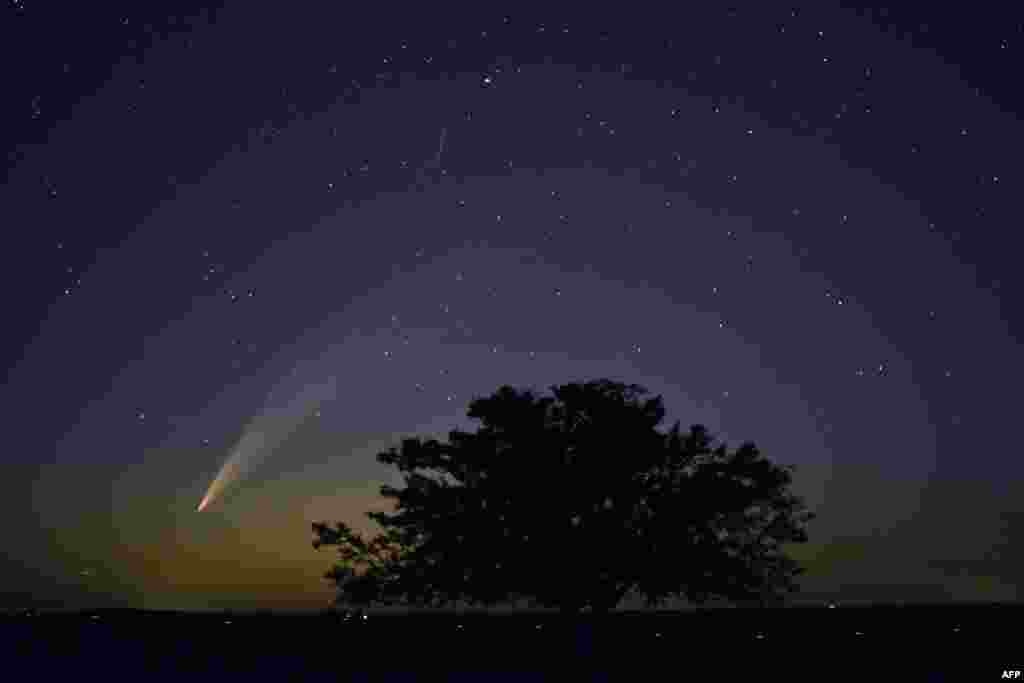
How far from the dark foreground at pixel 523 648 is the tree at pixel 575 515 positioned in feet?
42.5

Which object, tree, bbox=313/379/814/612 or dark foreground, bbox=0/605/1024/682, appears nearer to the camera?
dark foreground, bbox=0/605/1024/682

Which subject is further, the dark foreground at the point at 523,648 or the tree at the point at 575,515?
the tree at the point at 575,515

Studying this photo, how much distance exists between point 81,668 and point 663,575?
22.1m

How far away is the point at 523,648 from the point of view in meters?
13.3

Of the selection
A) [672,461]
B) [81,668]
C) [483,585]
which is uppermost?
[672,461]

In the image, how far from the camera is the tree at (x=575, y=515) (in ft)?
102

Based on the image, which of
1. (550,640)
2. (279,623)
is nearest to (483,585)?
(279,623)

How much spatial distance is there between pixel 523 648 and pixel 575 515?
18421 mm

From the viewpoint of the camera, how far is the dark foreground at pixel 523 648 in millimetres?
10805

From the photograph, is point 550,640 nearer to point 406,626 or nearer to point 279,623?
point 406,626

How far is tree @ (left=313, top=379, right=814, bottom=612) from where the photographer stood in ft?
102

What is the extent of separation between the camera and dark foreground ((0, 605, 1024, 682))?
10.8 m

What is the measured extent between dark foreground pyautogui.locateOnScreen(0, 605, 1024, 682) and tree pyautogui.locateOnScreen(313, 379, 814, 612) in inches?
510

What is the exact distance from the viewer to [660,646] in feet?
43.7
